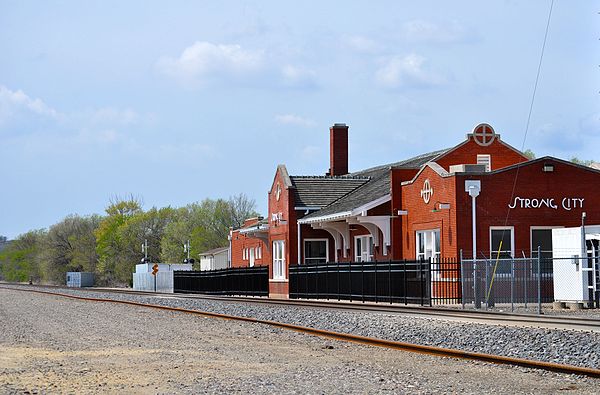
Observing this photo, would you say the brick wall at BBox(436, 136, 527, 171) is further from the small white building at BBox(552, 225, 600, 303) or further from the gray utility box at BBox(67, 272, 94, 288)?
the gray utility box at BBox(67, 272, 94, 288)

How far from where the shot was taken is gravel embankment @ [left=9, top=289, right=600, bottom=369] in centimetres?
1684

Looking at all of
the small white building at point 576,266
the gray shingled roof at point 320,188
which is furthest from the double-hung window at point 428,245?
the gray shingled roof at point 320,188

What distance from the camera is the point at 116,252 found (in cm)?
13575

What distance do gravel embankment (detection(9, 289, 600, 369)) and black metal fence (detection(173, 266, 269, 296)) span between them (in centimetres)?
2585

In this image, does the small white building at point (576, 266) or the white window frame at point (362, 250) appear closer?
the small white building at point (576, 266)

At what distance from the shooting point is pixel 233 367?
15.5 metres

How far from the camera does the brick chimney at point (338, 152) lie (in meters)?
62.4

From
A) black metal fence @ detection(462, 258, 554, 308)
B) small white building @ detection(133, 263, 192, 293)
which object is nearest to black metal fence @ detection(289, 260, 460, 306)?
black metal fence @ detection(462, 258, 554, 308)

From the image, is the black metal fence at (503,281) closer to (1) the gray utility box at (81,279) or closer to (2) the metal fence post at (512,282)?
(2) the metal fence post at (512,282)

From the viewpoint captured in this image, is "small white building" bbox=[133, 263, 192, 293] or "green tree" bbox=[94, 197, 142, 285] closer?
"small white building" bbox=[133, 263, 192, 293]

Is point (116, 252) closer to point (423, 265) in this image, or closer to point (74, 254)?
point (74, 254)

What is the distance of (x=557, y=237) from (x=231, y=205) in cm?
9706

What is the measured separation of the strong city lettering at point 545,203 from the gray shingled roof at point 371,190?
7.22 metres

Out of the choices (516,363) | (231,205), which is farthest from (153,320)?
(231,205)
